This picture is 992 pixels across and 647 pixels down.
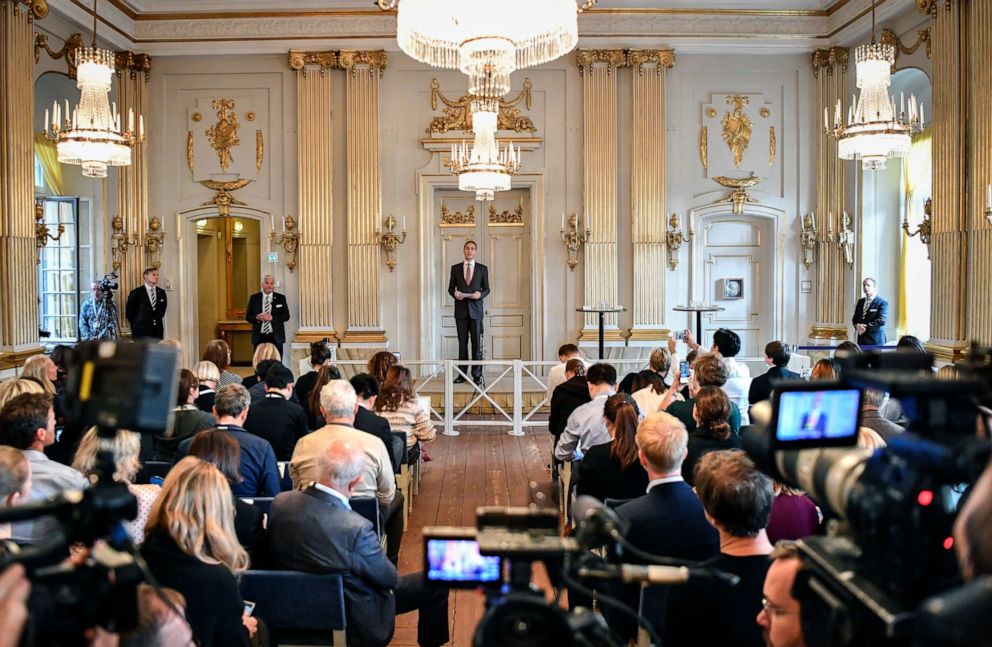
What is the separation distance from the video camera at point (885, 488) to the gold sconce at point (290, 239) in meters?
11.2

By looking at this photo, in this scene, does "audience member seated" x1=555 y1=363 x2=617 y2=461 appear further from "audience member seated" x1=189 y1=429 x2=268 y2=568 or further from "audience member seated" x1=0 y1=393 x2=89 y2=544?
"audience member seated" x1=0 y1=393 x2=89 y2=544

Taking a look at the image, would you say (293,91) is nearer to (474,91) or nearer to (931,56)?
(474,91)

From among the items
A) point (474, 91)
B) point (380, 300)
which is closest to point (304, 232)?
point (380, 300)

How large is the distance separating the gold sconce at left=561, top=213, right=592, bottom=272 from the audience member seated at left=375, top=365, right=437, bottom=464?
6.21 metres

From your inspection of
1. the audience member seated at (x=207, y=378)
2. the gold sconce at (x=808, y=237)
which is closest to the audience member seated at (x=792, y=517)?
the audience member seated at (x=207, y=378)

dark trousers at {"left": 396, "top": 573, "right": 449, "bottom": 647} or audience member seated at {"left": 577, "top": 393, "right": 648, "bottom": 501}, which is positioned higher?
audience member seated at {"left": 577, "top": 393, "right": 648, "bottom": 501}

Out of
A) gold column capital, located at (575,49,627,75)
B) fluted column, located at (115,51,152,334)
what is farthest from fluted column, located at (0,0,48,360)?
gold column capital, located at (575,49,627,75)

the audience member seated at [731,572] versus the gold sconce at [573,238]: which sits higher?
the gold sconce at [573,238]

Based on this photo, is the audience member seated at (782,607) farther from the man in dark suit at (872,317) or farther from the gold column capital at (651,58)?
the gold column capital at (651,58)

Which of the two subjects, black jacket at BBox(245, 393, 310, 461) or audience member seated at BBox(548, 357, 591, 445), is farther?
audience member seated at BBox(548, 357, 591, 445)

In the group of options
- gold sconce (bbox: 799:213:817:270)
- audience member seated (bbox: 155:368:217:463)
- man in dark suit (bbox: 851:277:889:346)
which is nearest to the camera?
audience member seated (bbox: 155:368:217:463)

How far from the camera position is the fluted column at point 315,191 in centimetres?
1229

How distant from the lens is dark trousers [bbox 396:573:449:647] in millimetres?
3754

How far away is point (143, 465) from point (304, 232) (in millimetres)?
7978
